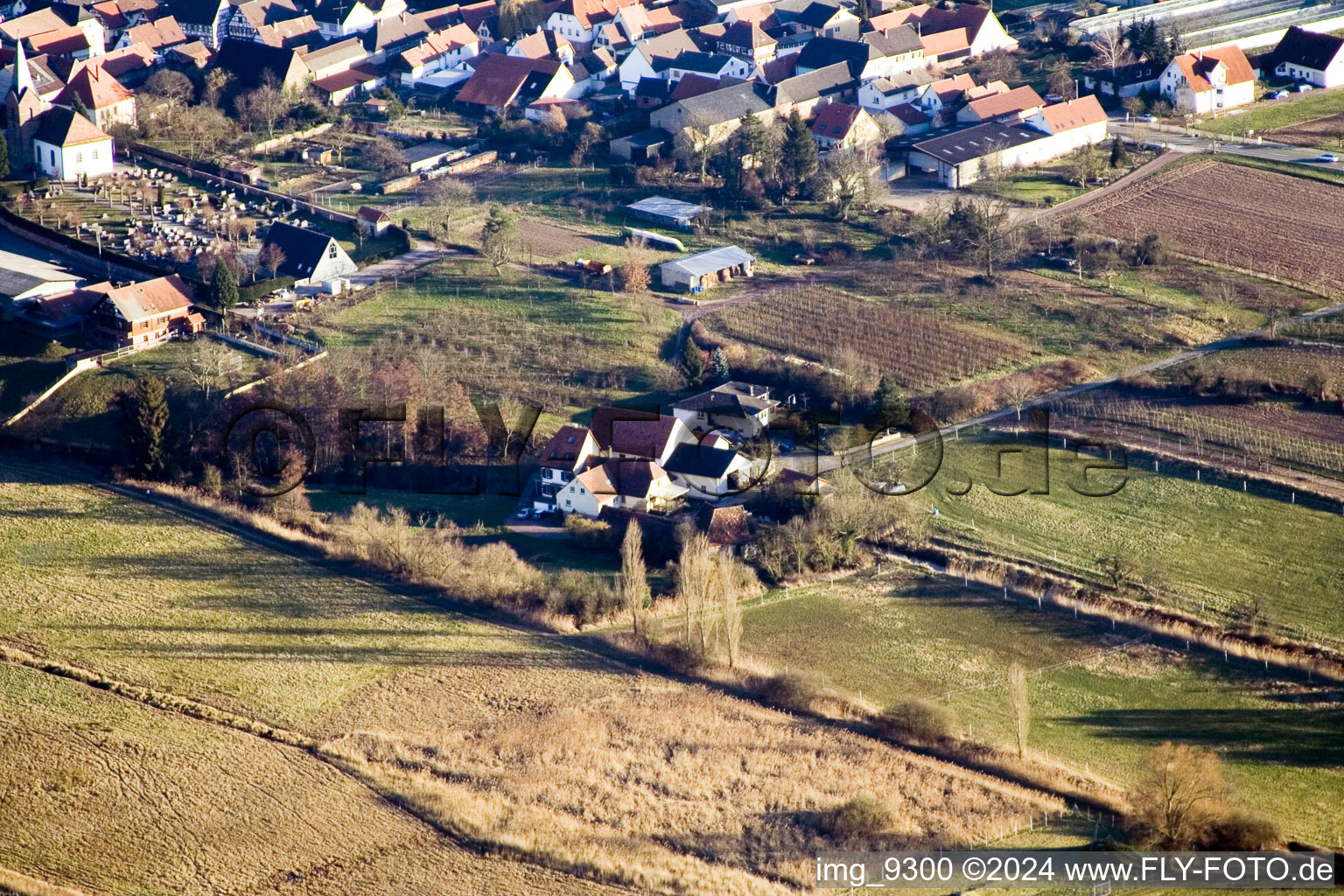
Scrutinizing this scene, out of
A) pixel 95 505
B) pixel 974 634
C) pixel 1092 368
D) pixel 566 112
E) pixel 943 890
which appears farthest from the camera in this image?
pixel 566 112

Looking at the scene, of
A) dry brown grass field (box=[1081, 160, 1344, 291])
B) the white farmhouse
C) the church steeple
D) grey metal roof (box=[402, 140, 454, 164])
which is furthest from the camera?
grey metal roof (box=[402, 140, 454, 164])

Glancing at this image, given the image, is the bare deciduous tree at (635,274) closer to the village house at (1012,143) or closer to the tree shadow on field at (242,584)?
the village house at (1012,143)

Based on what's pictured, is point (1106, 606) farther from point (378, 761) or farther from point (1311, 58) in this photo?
point (1311, 58)

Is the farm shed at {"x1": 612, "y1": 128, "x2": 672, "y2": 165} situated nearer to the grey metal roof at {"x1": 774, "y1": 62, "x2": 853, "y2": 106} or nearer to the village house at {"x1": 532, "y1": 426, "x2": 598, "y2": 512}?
the grey metal roof at {"x1": 774, "y1": 62, "x2": 853, "y2": 106}

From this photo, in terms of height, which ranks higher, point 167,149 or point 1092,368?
point 167,149

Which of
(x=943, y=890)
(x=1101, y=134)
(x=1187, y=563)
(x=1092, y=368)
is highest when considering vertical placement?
(x=1101, y=134)

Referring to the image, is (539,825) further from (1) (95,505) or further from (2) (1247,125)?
(2) (1247,125)

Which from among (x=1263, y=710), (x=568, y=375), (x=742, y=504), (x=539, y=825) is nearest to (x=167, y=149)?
(x=568, y=375)

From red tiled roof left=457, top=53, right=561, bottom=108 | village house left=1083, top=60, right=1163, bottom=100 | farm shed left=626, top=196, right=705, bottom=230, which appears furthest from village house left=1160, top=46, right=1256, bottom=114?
red tiled roof left=457, top=53, right=561, bottom=108
